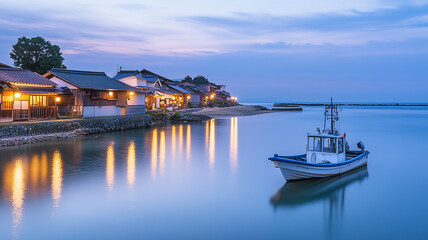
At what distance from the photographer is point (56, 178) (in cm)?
1669


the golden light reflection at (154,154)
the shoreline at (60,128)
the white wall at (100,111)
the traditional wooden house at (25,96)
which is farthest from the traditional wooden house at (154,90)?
the traditional wooden house at (25,96)

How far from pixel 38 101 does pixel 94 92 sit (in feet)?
20.5

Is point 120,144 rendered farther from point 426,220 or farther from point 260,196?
point 426,220

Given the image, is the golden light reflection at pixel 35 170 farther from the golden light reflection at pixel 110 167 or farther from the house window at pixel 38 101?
the house window at pixel 38 101

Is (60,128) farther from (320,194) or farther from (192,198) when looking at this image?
(320,194)

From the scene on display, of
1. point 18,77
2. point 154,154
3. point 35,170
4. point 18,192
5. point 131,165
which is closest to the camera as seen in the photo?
point 18,192

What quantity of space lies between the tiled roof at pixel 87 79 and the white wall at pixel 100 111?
2276mm

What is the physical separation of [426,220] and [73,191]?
14.0 metres

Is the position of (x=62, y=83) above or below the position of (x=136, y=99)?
above

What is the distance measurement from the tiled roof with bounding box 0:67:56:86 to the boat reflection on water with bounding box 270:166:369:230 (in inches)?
888

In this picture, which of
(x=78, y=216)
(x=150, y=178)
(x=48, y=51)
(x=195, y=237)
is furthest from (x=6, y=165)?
(x=48, y=51)

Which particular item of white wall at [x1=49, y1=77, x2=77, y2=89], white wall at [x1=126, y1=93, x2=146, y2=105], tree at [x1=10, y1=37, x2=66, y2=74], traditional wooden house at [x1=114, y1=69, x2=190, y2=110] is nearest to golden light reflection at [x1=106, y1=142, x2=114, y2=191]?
white wall at [x1=49, y1=77, x2=77, y2=89]

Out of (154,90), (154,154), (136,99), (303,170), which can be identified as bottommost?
(154,154)

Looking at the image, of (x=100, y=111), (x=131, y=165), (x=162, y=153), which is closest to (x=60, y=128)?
(x=100, y=111)
